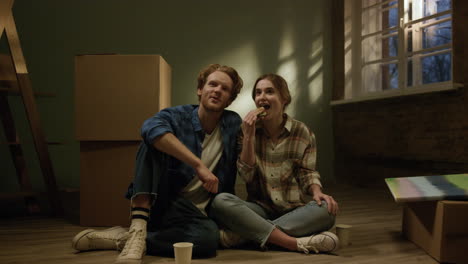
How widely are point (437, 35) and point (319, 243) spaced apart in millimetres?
2586

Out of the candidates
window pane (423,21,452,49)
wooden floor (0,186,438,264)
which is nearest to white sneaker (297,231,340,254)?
wooden floor (0,186,438,264)

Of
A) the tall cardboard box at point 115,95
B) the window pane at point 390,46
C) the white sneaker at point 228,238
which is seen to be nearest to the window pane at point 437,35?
the window pane at point 390,46

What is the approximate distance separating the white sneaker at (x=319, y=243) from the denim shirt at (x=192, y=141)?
15.7 inches

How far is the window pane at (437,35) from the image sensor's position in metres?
3.29

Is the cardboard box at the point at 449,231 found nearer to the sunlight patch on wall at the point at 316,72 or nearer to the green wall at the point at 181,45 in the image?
the green wall at the point at 181,45

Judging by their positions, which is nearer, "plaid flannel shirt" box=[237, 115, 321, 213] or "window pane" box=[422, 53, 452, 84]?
"plaid flannel shirt" box=[237, 115, 321, 213]

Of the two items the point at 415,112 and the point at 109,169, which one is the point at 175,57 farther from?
the point at 415,112

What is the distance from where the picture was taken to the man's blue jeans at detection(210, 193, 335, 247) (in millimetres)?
1539

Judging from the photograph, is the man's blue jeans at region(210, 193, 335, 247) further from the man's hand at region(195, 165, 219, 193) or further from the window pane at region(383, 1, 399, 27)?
the window pane at region(383, 1, 399, 27)

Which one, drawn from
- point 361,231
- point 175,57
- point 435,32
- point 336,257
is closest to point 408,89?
point 435,32

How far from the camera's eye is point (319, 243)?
1542 millimetres

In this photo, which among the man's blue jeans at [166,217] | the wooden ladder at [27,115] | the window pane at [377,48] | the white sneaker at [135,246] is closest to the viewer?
the white sneaker at [135,246]

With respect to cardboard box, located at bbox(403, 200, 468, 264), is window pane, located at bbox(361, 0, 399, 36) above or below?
above

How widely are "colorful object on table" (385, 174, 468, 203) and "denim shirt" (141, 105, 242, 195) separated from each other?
683mm
